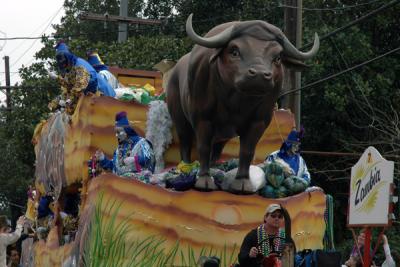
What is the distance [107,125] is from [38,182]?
12.4 feet

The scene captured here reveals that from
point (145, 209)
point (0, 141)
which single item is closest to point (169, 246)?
point (145, 209)

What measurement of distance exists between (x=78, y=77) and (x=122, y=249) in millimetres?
2877

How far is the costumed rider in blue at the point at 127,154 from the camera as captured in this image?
10.5 metres

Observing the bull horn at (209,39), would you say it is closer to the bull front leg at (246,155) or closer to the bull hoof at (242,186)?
the bull front leg at (246,155)

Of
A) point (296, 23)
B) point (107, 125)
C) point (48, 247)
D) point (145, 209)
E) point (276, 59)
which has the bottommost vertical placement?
point (48, 247)

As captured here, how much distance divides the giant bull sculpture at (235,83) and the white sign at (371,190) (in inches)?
45.9

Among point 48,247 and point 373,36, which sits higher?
point 373,36

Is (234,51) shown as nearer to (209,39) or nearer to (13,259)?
(209,39)

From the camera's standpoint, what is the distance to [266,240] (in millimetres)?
7938

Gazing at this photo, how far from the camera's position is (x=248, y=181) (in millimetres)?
9828

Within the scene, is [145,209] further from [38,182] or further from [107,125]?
[38,182]

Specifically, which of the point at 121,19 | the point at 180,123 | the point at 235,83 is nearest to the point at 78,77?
the point at 180,123

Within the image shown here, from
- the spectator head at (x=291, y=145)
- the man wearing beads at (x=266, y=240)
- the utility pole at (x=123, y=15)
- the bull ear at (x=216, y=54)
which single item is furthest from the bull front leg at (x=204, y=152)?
the utility pole at (x=123, y=15)

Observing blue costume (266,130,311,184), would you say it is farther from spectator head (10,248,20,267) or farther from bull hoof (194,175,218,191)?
spectator head (10,248,20,267)
